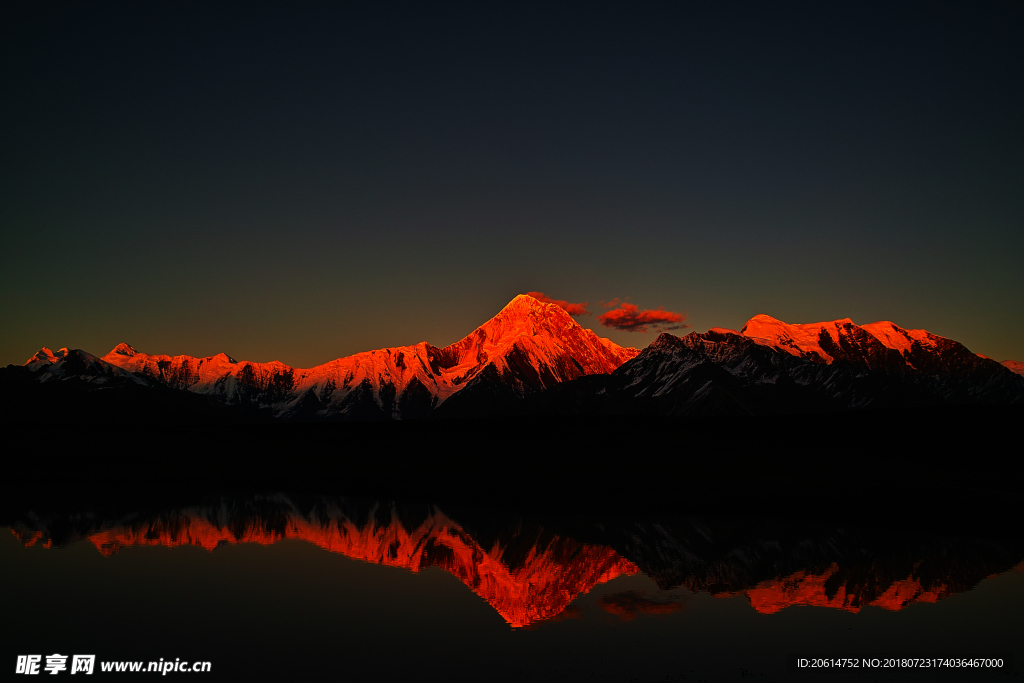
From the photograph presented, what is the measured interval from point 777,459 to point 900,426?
1638 centimetres

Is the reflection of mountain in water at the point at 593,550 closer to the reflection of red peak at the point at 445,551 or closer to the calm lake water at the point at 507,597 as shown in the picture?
the reflection of red peak at the point at 445,551

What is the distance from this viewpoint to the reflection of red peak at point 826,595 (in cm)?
2678

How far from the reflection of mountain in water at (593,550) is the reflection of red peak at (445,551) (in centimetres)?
6

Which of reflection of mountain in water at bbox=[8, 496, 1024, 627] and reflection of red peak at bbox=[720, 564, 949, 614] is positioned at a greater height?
reflection of mountain in water at bbox=[8, 496, 1024, 627]

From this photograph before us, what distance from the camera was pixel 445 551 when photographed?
36.7 metres

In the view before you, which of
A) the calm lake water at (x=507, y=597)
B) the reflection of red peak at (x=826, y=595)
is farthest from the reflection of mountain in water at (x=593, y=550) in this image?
the calm lake water at (x=507, y=597)

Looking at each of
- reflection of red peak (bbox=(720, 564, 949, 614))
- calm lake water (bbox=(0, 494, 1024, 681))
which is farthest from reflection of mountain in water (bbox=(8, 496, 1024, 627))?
calm lake water (bbox=(0, 494, 1024, 681))

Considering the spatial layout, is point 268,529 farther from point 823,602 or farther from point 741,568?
point 823,602

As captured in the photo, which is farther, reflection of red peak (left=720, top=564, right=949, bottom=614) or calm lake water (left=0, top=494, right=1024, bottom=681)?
reflection of red peak (left=720, top=564, right=949, bottom=614)

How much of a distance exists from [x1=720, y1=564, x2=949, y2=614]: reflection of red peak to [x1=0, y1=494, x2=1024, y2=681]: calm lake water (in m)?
0.13

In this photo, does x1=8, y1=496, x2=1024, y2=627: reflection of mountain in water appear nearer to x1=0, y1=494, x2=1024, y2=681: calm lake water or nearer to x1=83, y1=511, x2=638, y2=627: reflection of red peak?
x1=83, y1=511, x2=638, y2=627: reflection of red peak

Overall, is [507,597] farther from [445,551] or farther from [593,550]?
[593,550]

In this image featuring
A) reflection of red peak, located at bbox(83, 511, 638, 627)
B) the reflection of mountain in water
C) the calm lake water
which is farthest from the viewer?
the reflection of mountain in water

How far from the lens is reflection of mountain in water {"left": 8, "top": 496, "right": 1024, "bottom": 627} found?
28.8 metres
